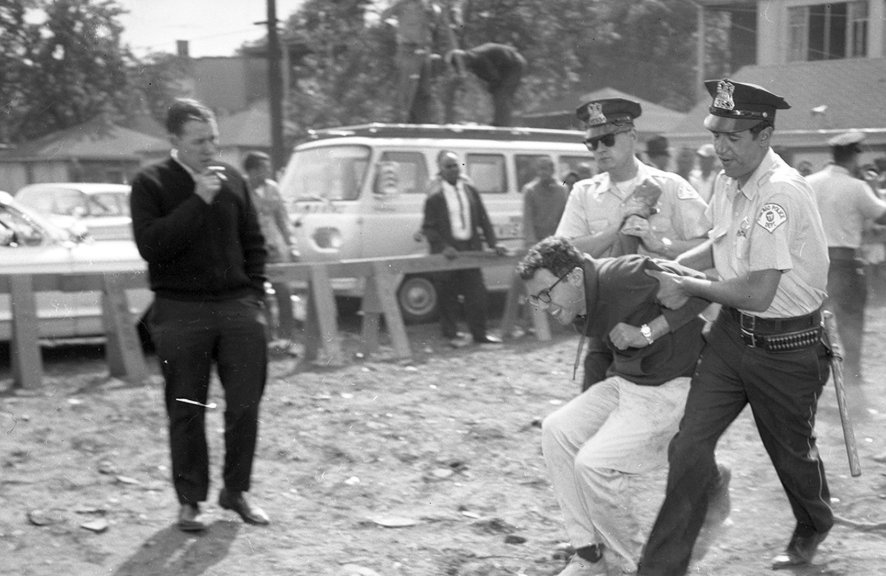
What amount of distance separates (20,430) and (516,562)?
11.7 ft

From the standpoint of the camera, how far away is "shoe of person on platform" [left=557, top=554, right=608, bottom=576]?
14.3 feet

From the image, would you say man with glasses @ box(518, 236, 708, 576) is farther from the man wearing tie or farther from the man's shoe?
the man wearing tie

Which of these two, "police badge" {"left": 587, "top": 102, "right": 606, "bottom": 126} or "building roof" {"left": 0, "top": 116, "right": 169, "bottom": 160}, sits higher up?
"police badge" {"left": 587, "top": 102, "right": 606, "bottom": 126}

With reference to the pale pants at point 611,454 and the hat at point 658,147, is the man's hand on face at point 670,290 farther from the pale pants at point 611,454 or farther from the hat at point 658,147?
the hat at point 658,147

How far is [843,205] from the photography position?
7.94 meters

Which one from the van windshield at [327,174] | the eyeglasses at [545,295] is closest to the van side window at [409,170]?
the van windshield at [327,174]

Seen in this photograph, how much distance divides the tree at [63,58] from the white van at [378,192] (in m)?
2.58

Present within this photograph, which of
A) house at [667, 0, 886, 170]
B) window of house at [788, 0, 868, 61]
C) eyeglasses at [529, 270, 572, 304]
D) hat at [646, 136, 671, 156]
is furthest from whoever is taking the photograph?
window of house at [788, 0, 868, 61]

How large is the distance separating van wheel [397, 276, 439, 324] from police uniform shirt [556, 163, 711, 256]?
6493mm

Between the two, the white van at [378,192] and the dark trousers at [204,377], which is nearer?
the dark trousers at [204,377]

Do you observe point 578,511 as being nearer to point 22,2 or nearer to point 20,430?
point 20,430

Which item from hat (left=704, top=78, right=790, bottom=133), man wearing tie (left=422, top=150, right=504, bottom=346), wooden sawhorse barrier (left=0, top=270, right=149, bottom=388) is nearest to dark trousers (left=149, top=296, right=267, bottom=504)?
hat (left=704, top=78, right=790, bottom=133)

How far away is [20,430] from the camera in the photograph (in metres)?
6.85

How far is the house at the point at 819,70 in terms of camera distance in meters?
17.2
